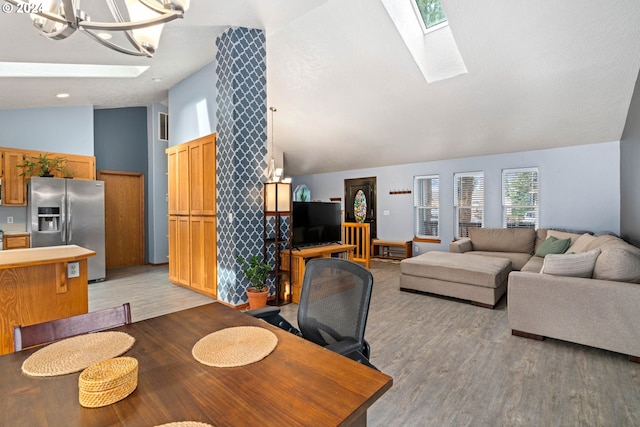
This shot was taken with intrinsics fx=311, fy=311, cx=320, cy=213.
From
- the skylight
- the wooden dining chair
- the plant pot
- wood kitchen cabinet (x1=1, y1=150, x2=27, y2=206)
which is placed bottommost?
the plant pot

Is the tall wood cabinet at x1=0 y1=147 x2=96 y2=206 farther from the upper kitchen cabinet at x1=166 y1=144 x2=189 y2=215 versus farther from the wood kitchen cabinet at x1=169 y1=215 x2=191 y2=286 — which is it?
the wood kitchen cabinet at x1=169 y1=215 x2=191 y2=286

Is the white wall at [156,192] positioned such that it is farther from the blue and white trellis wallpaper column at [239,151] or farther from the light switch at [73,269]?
the light switch at [73,269]

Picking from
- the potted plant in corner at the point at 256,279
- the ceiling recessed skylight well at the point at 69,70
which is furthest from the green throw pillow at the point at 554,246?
the ceiling recessed skylight well at the point at 69,70

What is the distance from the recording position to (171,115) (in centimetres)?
515

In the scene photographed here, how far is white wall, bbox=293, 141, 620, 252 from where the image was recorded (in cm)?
493

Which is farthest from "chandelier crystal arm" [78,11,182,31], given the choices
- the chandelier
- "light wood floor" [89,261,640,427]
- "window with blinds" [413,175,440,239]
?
"window with blinds" [413,175,440,239]

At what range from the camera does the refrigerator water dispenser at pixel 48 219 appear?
15.0 feet

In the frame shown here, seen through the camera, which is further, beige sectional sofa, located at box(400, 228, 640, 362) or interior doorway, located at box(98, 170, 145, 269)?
interior doorway, located at box(98, 170, 145, 269)

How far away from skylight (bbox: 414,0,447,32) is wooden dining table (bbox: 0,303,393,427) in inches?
166

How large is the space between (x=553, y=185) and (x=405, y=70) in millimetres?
3441

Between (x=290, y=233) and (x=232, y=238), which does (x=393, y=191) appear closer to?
(x=290, y=233)

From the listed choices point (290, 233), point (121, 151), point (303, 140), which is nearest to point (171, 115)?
point (121, 151)

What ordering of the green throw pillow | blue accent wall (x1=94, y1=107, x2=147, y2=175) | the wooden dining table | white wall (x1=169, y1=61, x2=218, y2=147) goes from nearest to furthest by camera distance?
the wooden dining table, white wall (x1=169, y1=61, x2=218, y2=147), the green throw pillow, blue accent wall (x1=94, y1=107, x2=147, y2=175)

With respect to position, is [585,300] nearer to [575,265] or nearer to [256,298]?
[575,265]
